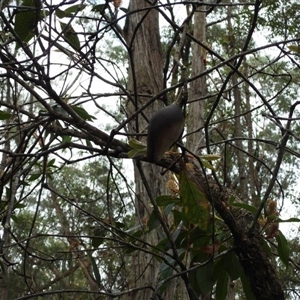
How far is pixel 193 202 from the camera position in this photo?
884mm

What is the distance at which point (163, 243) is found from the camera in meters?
1.14

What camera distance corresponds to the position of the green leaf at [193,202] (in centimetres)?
87

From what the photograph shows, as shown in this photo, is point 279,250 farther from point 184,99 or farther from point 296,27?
point 296,27

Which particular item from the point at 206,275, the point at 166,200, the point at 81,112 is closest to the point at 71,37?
the point at 81,112

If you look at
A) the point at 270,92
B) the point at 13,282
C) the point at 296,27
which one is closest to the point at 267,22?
the point at 296,27

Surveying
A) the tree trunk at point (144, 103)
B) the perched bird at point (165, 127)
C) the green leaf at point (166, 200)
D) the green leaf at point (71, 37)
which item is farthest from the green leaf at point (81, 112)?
the perched bird at point (165, 127)

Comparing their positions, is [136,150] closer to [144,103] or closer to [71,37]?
[71,37]

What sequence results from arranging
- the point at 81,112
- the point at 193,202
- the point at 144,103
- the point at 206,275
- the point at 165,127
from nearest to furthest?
the point at 165,127
the point at 193,202
the point at 206,275
the point at 81,112
the point at 144,103

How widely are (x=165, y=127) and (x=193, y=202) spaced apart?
0.29 m

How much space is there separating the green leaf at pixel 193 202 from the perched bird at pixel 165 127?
229 mm

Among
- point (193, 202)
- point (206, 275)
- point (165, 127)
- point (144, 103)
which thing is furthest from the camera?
point (144, 103)

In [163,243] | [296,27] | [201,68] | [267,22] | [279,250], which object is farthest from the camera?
[267,22]

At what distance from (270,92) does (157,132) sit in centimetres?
732

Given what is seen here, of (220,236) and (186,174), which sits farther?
(220,236)
